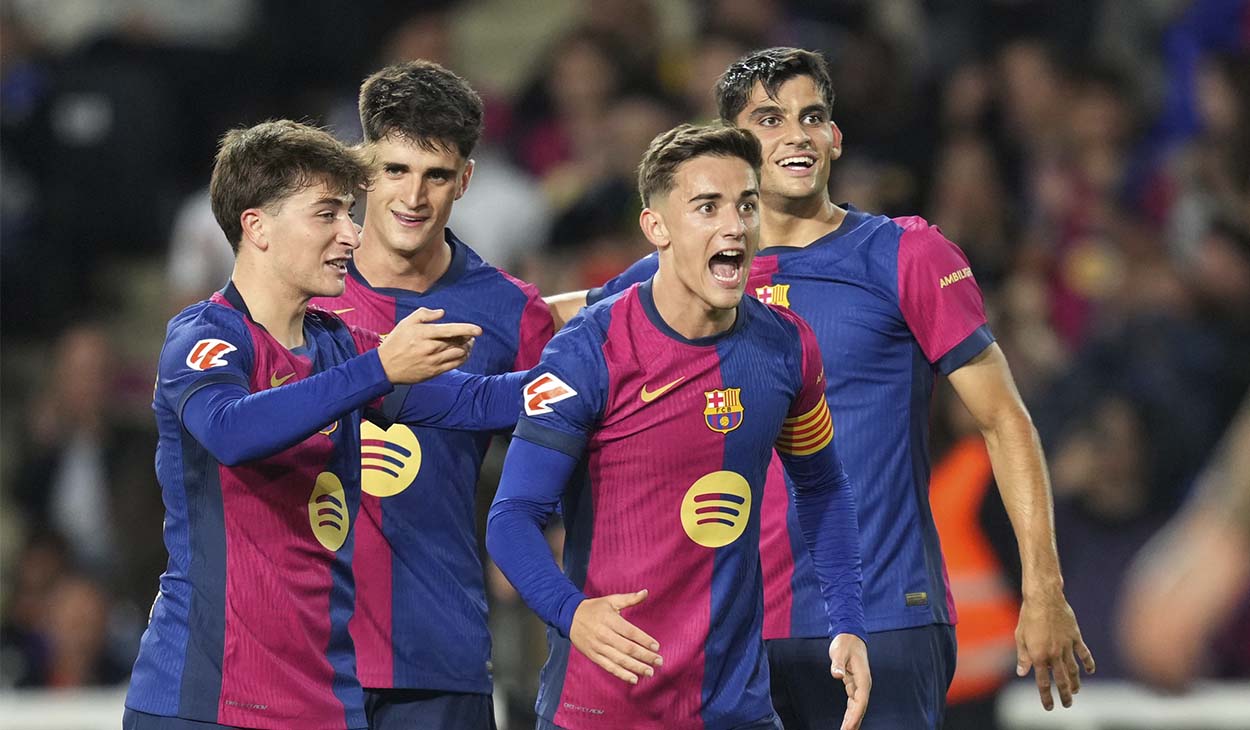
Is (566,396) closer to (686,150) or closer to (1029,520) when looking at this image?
(686,150)

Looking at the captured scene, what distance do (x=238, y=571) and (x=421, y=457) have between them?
902mm

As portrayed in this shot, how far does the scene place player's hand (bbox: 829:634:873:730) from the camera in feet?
15.3

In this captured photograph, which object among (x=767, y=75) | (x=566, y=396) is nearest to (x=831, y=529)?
(x=566, y=396)

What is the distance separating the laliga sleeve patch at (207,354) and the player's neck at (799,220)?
1697 mm

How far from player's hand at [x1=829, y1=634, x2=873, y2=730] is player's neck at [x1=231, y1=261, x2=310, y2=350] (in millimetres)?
1480

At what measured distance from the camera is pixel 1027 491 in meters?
5.22

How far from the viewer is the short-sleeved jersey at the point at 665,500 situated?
179 inches

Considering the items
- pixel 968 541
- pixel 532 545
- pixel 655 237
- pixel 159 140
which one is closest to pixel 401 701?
pixel 532 545

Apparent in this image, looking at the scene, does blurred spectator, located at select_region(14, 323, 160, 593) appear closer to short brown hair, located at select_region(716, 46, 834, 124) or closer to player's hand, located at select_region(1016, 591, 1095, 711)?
short brown hair, located at select_region(716, 46, 834, 124)

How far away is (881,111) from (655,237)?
648 centimetres

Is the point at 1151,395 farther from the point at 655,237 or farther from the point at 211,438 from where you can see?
the point at 211,438

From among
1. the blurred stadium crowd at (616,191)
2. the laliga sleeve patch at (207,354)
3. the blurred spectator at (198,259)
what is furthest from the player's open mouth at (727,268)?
the blurred spectator at (198,259)

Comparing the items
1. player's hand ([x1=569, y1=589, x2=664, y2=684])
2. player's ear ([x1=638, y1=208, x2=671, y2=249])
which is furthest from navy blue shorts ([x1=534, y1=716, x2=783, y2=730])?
player's ear ([x1=638, y1=208, x2=671, y2=249])

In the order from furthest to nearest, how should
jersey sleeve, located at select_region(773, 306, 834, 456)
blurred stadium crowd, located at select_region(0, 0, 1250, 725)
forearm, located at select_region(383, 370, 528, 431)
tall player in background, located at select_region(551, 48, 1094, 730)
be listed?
blurred stadium crowd, located at select_region(0, 0, 1250, 725) < tall player in background, located at select_region(551, 48, 1094, 730) < forearm, located at select_region(383, 370, 528, 431) < jersey sleeve, located at select_region(773, 306, 834, 456)
